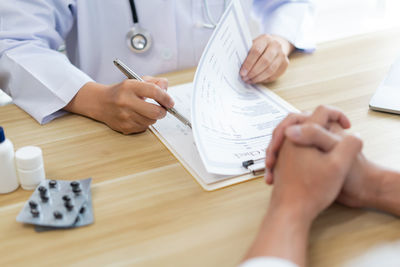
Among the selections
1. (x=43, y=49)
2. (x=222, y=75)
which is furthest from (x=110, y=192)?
(x=43, y=49)

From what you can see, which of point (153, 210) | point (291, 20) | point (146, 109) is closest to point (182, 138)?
point (146, 109)

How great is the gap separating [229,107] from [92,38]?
54cm

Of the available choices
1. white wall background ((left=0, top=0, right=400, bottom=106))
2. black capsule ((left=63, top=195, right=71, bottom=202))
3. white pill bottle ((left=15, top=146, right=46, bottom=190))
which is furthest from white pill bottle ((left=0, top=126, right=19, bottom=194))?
white wall background ((left=0, top=0, right=400, bottom=106))

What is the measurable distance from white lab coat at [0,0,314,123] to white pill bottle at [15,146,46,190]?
0.78 feet

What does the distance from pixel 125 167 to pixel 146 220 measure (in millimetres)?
152

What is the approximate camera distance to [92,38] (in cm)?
123

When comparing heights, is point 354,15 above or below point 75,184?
below

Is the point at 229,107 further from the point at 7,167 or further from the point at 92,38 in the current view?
the point at 92,38

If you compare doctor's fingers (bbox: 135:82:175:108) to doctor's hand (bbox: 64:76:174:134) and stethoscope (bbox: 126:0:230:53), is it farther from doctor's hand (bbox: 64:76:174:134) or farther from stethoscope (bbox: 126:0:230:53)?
stethoscope (bbox: 126:0:230:53)

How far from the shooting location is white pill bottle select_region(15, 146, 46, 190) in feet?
2.28

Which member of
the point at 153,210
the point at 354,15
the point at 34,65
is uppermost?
the point at 34,65

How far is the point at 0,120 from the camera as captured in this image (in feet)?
3.10

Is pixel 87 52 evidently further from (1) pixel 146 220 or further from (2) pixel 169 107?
(1) pixel 146 220

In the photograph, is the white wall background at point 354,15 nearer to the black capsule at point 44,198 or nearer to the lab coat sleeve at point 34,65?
the lab coat sleeve at point 34,65
